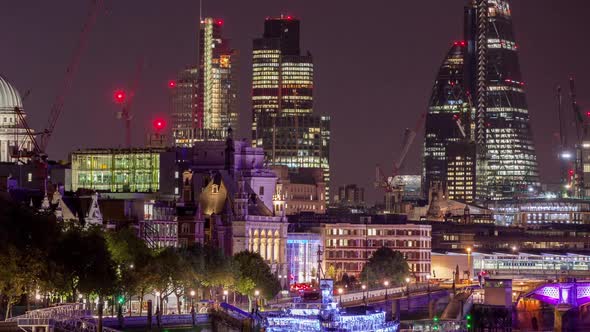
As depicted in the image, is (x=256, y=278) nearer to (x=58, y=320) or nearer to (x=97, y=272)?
(x=97, y=272)

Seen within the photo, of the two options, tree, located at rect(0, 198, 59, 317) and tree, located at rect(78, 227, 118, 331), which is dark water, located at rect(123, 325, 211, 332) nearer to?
tree, located at rect(78, 227, 118, 331)

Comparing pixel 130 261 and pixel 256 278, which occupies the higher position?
pixel 130 261

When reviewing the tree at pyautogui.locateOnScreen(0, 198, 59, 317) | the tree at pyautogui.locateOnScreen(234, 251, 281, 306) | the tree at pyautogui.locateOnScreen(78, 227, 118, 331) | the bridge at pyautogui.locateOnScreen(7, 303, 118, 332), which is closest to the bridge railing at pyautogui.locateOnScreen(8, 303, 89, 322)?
the bridge at pyautogui.locateOnScreen(7, 303, 118, 332)

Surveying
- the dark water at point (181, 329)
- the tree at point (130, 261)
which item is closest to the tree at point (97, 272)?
the dark water at point (181, 329)

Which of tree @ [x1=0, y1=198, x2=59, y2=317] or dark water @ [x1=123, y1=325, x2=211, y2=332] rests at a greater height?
tree @ [x1=0, y1=198, x2=59, y2=317]

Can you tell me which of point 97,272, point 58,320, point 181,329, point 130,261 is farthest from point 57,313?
point 130,261

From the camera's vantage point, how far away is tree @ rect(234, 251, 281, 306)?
17975cm

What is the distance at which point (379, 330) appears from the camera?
14588cm

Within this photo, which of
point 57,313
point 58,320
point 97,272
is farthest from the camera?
point 97,272

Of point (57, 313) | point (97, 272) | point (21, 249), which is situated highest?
point (21, 249)

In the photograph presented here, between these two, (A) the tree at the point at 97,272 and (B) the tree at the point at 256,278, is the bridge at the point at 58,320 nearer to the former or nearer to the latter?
(A) the tree at the point at 97,272

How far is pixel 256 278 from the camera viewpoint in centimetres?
18238

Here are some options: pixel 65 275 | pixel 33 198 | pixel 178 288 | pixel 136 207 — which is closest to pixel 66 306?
pixel 65 275

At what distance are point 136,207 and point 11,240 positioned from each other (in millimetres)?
53559
